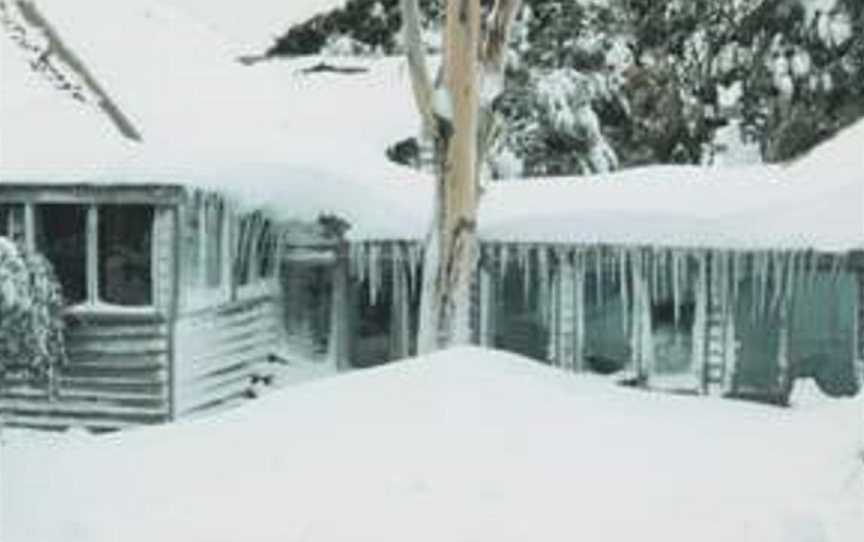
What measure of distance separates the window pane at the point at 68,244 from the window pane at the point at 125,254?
0.16 metres

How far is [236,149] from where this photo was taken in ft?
58.5

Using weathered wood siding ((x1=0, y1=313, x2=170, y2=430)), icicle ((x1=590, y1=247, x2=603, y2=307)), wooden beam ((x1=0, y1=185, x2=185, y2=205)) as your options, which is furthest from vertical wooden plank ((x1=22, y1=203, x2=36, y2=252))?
icicle ((x1=590, y1=247, x2=603, y2=307))

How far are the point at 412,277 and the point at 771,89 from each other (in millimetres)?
11009

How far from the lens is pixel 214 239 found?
656 inches

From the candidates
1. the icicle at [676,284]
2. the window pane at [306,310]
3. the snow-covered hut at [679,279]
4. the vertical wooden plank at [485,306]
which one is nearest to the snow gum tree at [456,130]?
the snow-covered hut at [679,279]

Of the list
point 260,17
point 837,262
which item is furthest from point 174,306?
point 260,17

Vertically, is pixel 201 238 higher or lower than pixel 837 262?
higher

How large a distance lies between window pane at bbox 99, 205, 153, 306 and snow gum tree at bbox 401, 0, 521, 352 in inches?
95.8

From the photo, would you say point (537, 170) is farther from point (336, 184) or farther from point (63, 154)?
point (63, 154)

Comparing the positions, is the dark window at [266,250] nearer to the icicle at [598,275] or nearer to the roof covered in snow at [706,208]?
the roof covered in snow at [706,208]

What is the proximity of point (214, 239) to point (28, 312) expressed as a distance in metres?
3.24

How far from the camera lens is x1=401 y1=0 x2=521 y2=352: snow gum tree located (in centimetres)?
1529

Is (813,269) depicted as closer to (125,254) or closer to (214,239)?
(214,239)

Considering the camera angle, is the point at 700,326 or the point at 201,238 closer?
the point at 201,238
